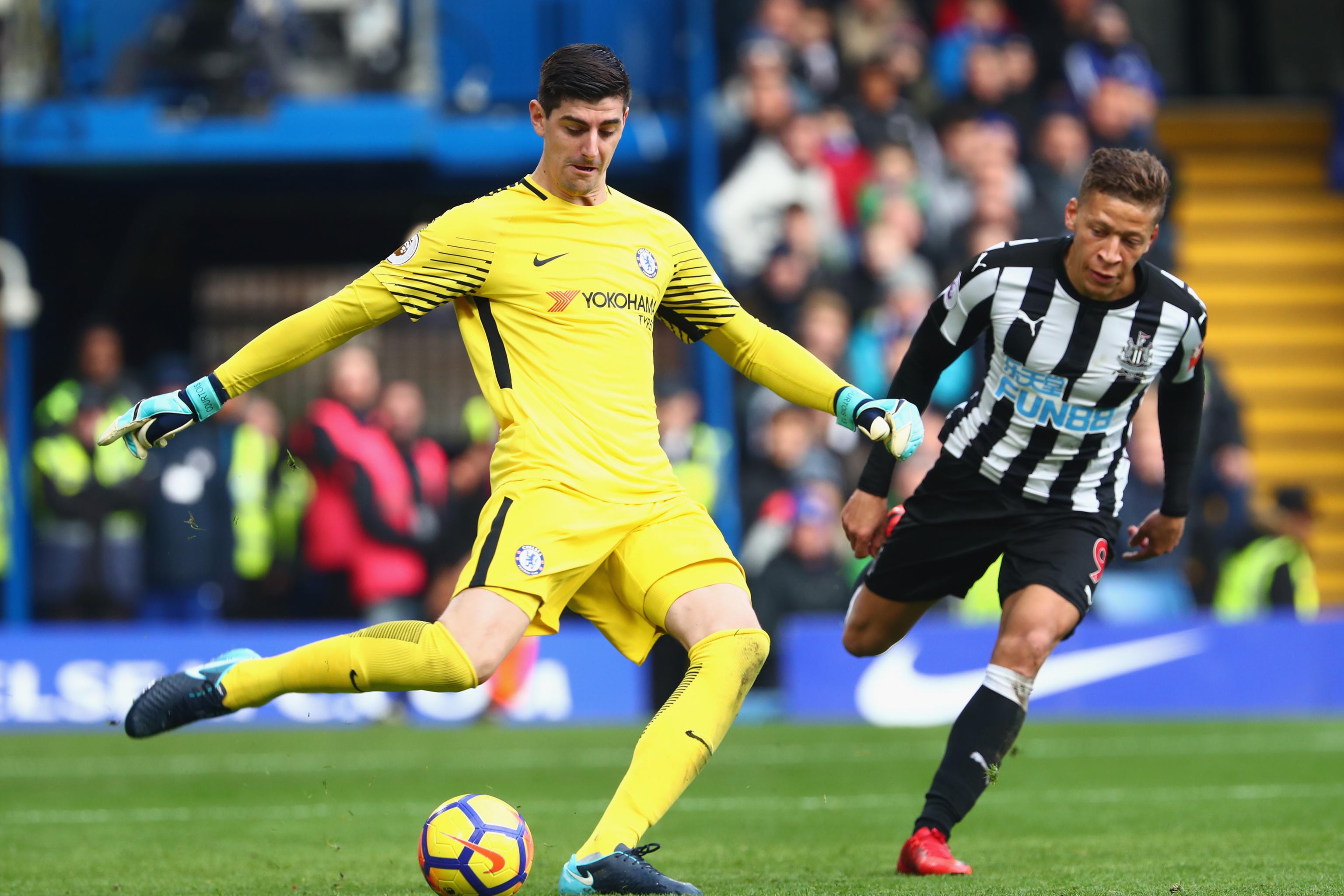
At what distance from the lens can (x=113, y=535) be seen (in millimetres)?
12547

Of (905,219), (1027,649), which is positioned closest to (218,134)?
(905,219)

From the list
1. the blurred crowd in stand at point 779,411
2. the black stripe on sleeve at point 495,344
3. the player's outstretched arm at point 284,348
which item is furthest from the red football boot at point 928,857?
the blurred crowd in stand at point 779,411

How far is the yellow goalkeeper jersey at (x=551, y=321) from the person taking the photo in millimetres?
5016

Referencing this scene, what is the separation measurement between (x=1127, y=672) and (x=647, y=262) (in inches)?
315

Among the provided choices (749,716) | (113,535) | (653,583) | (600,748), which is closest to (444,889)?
(653,583)

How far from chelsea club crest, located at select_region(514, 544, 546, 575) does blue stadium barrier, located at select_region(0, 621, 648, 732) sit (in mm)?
7073

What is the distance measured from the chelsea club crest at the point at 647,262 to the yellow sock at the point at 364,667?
3.82 feet

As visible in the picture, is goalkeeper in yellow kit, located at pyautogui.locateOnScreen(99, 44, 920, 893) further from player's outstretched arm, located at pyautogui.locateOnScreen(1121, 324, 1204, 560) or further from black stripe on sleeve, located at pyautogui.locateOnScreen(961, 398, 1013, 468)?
player's outstretched arm, located at pyautogui.locateOnScreen(1121, 324, 1204, 560)

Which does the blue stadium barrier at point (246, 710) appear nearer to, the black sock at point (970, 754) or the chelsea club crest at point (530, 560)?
the black sock at point (970, 754)

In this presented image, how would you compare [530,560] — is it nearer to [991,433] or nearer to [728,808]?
[991,433]

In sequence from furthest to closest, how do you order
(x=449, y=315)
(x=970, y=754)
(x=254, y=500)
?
(x=449, y=315), (x=254, y=500), (x=970, y=754)

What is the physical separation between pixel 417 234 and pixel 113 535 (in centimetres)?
821

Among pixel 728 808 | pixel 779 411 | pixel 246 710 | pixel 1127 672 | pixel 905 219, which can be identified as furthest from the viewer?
pixel 905 219

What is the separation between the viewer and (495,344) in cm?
510
